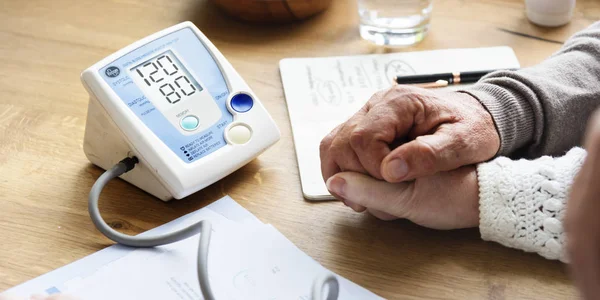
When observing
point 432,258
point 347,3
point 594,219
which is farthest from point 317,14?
point 594,219

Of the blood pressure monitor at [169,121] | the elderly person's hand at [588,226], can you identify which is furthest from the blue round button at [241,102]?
the elderly person's hand at [588,226]

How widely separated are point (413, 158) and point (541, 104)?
185 millimetres

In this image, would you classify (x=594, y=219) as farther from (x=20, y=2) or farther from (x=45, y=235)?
(x=20, y=2)

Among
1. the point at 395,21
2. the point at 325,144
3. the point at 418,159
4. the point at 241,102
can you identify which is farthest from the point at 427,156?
the point at 395,21

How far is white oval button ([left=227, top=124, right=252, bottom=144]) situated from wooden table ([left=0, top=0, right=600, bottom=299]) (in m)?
0.04

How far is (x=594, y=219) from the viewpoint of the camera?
14.2 inches

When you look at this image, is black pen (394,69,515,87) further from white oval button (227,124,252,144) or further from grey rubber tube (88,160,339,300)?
grey rubber tube (88,160,339,300)

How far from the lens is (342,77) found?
919 mm

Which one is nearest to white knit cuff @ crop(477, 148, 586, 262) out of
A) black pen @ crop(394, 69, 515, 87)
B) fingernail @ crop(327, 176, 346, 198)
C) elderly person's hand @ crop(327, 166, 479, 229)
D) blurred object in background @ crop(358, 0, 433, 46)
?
elderly person's hand @ crop(327, 166, 479, 229)

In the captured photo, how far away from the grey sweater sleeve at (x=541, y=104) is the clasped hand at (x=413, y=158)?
29mm

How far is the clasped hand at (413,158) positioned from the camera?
660 millimetres

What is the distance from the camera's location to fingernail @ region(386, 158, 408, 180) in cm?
65

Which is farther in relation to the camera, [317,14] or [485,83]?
[317,14]

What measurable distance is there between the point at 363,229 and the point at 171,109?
225mm
